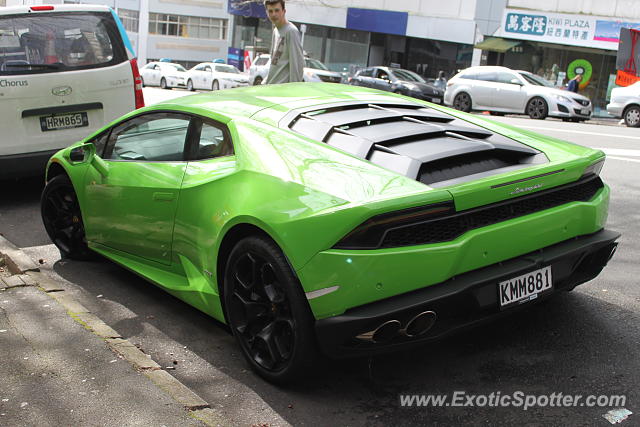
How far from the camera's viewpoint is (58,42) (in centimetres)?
731

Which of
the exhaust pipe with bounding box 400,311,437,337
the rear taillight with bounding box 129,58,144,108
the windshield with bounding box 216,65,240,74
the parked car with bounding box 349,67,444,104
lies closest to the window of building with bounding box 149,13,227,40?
the windshield with bounding box 216,65,240,74

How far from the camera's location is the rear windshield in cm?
707

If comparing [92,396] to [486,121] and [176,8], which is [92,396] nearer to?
[486,121]

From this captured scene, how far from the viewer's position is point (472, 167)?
147 inches

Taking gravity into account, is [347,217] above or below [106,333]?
above

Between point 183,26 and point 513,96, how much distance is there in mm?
50115

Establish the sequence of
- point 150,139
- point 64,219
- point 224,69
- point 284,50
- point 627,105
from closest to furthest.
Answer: point 150,139, point 64,219, point 284,50, point 627,105, point 224,69

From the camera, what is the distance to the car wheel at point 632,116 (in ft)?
64.3

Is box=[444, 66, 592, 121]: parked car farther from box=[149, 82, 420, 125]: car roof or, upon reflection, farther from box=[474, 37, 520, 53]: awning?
box=[149, 82, 420, 125]: car roof

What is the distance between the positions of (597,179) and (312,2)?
1595 inches

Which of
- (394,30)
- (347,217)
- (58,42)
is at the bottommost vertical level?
(347,217)

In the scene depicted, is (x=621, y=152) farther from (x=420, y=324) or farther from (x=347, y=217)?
(x=347, y=217)

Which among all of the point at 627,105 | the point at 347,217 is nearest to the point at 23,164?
the point at 347,217

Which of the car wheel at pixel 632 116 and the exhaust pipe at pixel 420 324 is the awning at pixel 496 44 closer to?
the car wheel at pixel 632 116
